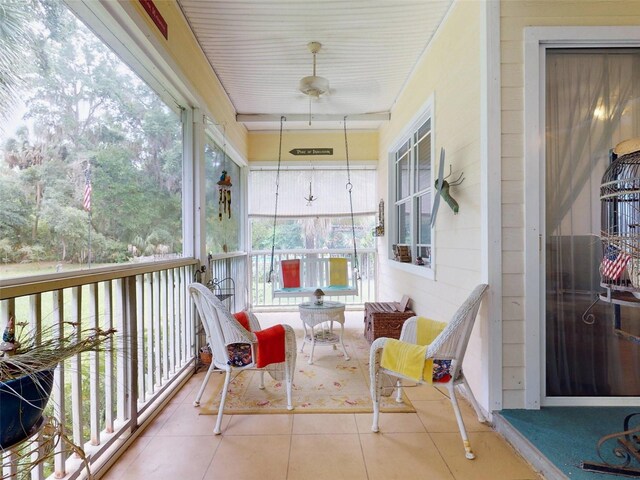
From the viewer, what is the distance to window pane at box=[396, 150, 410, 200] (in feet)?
12.8

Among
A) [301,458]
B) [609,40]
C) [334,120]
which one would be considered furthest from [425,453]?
[334,120]

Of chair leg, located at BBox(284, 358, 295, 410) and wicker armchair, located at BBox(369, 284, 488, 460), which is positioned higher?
wicker armchair, located at BBox(369, 284, 488, 460)

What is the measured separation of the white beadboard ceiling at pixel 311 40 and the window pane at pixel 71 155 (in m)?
0.95

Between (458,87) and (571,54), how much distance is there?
0.67 meters

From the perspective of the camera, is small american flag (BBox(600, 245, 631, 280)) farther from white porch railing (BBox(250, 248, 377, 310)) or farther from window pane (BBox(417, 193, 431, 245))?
white porch railing (BBox(250, 248, 377, 310))

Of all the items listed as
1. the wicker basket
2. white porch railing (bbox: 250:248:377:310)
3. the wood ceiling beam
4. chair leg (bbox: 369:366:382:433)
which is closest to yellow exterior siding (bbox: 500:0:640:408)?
chair leg (bbox: 369:366:382:433)

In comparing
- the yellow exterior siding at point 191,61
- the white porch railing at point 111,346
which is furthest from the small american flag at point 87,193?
the yellow exterior siding at point 191,61

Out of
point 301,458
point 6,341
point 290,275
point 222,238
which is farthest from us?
point 290,275

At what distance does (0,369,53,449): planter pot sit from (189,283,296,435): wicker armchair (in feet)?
3.48

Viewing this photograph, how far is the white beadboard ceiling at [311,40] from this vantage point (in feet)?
7.86

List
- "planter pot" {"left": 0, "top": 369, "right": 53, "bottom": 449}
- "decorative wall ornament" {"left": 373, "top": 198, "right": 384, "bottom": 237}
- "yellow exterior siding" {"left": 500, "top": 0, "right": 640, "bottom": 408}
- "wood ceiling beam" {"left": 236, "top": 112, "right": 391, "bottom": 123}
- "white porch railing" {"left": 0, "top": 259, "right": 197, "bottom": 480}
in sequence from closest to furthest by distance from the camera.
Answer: "planter pot" {"left": 0, "top": 369, "right": 53, "bottom": 449} < "white porch railing" {"left": 0, "top": 259, "right": 197, "bottom": 480} < "yellow exterior siding" {"left": 500, "top": 0, "right": 640, "bottom": 408} < "wood ceiling beam" {"left": 236, "top": 112, "right": 391, "bottom": 123} < "decorative wall ornament" {"left": 373, "top": 198, "right": 384, "bottom": 237}

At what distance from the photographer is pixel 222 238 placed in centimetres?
389

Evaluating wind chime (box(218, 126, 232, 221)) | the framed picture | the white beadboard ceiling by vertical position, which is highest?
the white beadboard ceiling

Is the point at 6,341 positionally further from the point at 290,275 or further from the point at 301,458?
the point at 290,275
